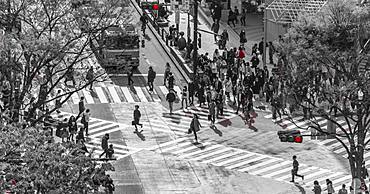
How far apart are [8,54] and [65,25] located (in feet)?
16.2

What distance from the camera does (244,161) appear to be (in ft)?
161

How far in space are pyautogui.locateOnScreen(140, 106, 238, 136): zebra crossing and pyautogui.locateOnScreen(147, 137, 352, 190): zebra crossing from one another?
5.25 feet

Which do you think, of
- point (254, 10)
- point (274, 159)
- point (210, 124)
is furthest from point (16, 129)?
point (254, 10)

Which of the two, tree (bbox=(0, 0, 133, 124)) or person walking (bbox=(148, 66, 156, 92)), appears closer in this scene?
tree (bbox=(0, 0, 133, 124))

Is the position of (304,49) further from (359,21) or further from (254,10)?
(254,10)

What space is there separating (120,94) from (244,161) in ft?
42.0

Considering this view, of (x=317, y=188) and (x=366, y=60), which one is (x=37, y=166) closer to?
(x=317, y=188)

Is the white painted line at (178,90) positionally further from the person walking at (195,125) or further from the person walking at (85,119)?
the person walking at (85,119)

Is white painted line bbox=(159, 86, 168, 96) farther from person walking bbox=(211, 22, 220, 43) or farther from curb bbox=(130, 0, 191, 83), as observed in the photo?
person walking bbox=(211, 22, 220, 43)

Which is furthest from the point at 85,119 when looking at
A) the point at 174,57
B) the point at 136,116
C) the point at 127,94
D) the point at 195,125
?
the point at 174,57

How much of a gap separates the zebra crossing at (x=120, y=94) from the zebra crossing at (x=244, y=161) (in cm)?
714

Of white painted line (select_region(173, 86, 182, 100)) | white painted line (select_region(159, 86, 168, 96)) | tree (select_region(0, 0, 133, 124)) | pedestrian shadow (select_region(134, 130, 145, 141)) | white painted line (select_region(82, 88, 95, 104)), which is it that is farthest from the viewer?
white painted line (select_region(159, 86, 168, 96))

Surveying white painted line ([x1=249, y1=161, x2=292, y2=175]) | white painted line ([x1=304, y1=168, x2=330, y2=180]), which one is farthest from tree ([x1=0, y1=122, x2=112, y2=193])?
white painted line ([x1=304, y1=168, x2=330, y2=180])

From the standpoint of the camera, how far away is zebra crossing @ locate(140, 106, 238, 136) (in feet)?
176
